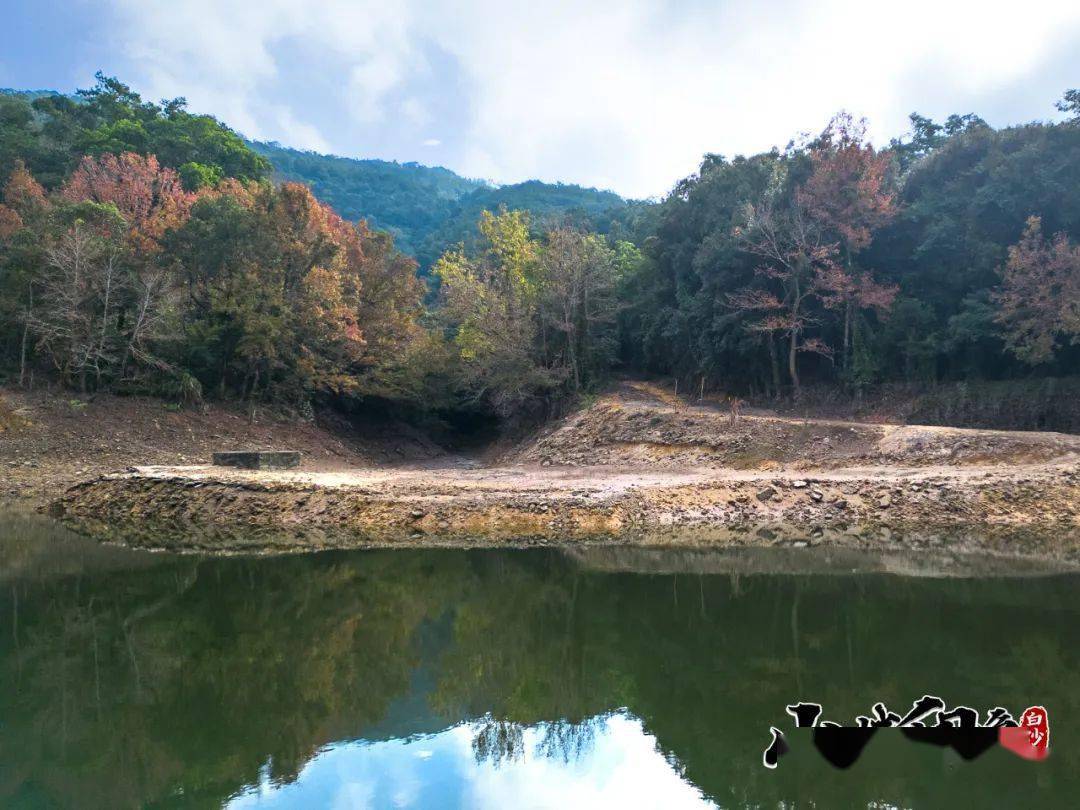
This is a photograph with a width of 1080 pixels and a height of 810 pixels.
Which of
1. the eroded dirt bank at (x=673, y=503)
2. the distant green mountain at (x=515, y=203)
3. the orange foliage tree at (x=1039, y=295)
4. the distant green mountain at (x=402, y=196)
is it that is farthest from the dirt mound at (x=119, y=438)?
the distant green mountain at (x=402, y=196)

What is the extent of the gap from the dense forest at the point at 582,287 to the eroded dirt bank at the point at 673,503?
8.43 meters

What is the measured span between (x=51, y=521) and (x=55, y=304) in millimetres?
13223

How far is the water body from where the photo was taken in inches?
251

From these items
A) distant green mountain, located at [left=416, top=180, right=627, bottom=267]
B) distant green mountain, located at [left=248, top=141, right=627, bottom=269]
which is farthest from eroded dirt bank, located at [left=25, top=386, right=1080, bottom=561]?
distant green mountain, located at [left=248, top=141, right=627, bottom=269]

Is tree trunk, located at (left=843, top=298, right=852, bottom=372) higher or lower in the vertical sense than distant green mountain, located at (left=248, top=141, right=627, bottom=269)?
lower

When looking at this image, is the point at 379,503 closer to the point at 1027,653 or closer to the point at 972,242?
the point at 1027,653

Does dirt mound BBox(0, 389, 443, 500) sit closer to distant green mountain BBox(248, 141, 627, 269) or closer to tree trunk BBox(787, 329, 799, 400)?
tree trunk BBox(787, 329, 799, 400)

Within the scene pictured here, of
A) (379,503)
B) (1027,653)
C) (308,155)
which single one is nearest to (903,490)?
(1027,653)

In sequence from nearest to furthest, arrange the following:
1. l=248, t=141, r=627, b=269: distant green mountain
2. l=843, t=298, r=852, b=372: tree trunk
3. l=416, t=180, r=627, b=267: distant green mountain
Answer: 1. l=843, t=298, r=852, b=372: tree trunk
2. l=416, t=180, r=627, b=267: distant green mountain
3. l=248, t=141, r=627, b=269: distant green mountain

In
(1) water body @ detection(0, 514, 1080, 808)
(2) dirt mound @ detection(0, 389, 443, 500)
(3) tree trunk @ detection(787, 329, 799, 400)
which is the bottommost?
(1) water body @ detection(0, 514, 1080, 808)

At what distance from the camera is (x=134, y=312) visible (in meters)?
31.4

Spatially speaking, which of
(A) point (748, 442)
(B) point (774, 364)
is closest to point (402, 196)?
(B) point (774, 364)

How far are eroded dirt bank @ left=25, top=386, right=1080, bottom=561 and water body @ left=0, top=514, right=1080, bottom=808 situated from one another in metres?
2.85

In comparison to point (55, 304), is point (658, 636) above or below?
below
